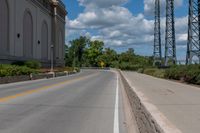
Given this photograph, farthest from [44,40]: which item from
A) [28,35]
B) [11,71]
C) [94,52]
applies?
[94,52]

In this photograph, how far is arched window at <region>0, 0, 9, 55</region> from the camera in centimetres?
5228

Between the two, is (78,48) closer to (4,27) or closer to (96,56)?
(96,56)

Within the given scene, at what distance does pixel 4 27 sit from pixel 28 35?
13.7m

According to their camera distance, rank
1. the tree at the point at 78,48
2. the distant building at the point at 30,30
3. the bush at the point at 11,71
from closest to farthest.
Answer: the bush at the point at 11,71 < the distant building at the point at 30,30 < the tree at the point at 78,48

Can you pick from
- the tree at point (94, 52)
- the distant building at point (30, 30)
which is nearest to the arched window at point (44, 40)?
the distant building at point (30, 30)

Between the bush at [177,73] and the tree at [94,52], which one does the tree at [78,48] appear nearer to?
the tree at [94,52]

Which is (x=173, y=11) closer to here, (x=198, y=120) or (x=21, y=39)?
(x=21, y=39)

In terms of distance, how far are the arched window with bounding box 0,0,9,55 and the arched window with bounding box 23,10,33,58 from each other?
31.6 ft

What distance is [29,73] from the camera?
4697 centimetres

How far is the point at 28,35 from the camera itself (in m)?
67.0

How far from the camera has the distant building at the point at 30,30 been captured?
54156 mm

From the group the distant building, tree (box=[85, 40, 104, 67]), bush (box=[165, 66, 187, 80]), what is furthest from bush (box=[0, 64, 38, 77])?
tree (box=[85, 40, 104, 67])

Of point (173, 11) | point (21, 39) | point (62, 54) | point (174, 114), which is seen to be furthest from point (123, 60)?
point (174, 114)

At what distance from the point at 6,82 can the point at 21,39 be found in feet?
79.8
